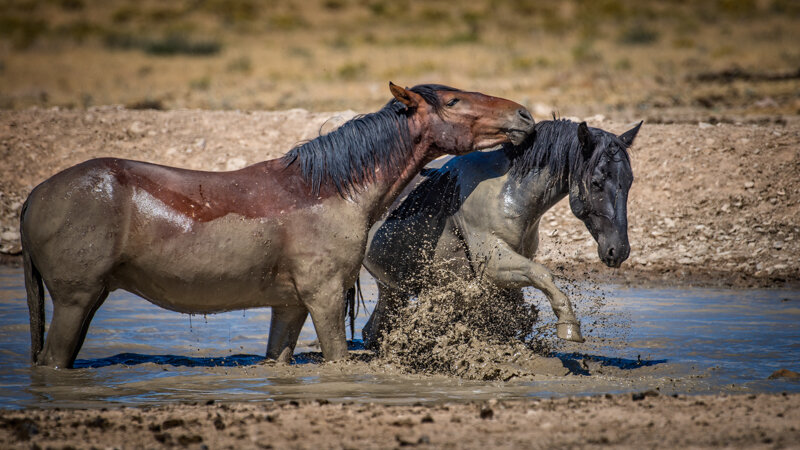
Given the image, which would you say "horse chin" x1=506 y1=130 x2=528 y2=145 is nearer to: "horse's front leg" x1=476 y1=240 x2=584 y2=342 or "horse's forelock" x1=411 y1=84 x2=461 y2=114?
"horse's forelock" x1=411 y1=84 x2=461 y2=114

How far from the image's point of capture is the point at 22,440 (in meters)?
4.39

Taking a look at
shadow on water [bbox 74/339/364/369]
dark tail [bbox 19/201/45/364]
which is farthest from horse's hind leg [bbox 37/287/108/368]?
shadow on water [bbox 74/339/364/369]

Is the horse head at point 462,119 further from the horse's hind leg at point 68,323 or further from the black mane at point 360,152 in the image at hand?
the horse's hind leg at point 68,323

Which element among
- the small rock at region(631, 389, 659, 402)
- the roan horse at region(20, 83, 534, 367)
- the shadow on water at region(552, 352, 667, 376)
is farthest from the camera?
the shadow on water at region(552, 352, 667, 376)

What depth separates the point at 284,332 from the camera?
21.4 ft

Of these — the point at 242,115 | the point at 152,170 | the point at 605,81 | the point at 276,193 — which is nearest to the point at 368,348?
the point at 276,193

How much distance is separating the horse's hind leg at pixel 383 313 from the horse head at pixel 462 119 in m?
1.31

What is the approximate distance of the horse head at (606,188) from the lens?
6027 millimetres

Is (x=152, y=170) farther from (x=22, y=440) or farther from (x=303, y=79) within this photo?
(x=303, y=79)

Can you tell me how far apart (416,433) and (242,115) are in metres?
10.6

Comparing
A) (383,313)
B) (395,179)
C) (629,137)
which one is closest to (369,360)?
(383,313)

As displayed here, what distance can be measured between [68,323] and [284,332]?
1463mm

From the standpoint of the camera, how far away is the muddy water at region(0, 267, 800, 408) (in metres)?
5.73

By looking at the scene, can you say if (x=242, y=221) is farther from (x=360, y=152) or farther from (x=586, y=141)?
(x=586, y=141)
